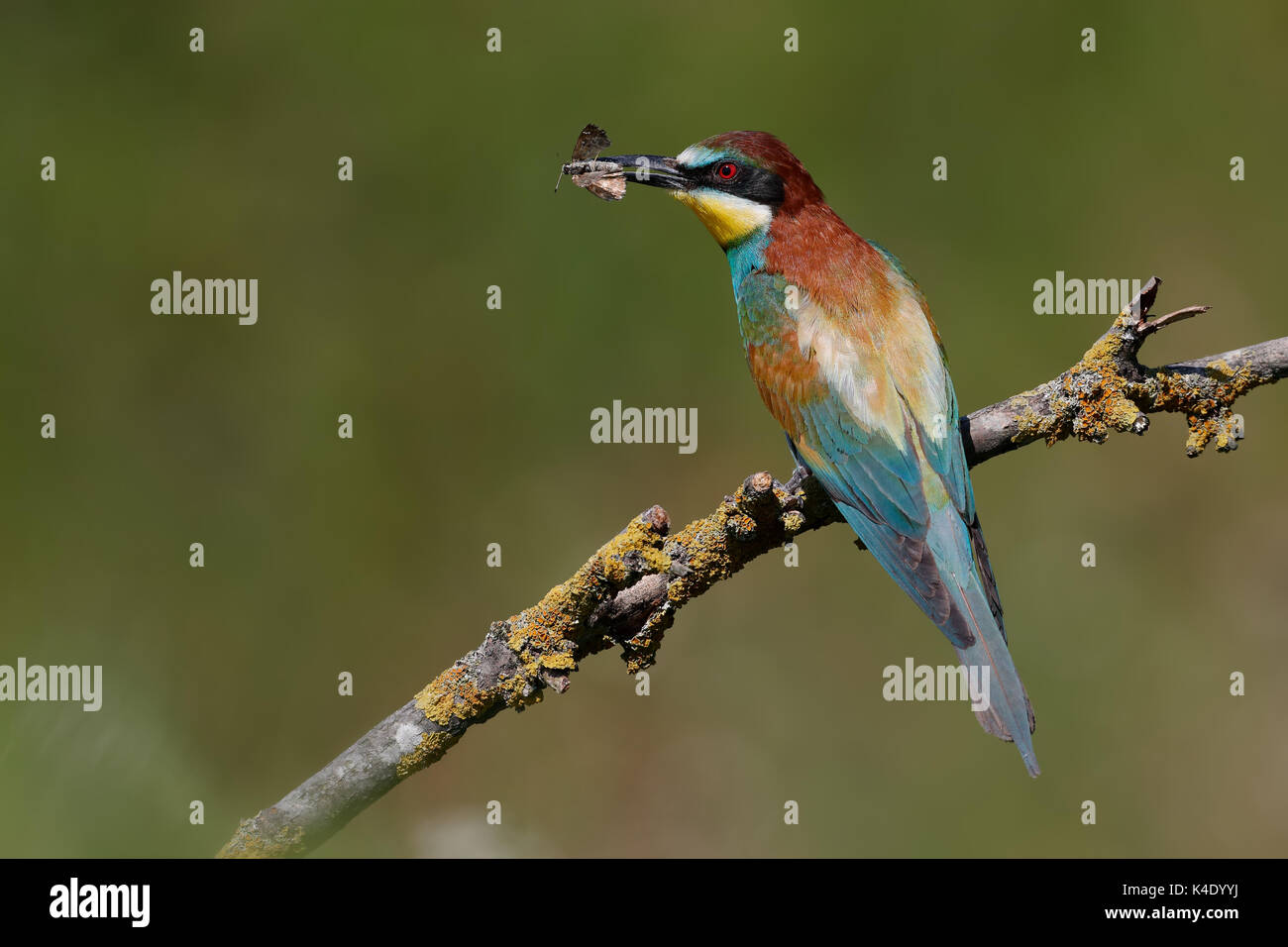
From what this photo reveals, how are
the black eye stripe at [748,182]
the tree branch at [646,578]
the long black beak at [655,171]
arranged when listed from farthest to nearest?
the long black beak at [655,171] < the black eye stripe at [748,182] < the tree branch at [646,578]

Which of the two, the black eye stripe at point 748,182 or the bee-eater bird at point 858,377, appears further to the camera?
the black eye stripe at point 748,182

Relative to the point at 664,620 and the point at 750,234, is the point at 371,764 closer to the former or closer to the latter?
Result: the point at 664,620

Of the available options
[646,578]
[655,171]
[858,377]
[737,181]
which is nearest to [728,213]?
[737,181]

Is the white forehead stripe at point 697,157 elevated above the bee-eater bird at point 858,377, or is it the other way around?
the white forehead stripe at point 697,157

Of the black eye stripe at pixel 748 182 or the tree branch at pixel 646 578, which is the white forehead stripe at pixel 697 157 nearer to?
the black eye stripe at pixel 748 182

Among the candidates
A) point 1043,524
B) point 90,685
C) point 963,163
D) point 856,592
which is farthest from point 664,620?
point 963,163

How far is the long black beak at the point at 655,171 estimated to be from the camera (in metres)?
3.51

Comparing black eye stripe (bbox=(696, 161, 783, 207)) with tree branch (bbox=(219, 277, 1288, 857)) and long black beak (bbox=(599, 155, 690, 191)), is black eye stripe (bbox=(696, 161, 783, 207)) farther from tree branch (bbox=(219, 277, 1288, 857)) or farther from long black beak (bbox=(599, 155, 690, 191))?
tree branch (bbox=(219, 277, 1288, 857))

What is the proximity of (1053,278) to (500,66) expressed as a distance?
2.38m

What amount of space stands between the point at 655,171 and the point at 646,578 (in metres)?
1.65

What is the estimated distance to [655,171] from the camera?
352cm

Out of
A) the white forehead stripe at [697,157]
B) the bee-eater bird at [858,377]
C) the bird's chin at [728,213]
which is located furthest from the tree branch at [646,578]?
the white forehead stripe at [697,157]

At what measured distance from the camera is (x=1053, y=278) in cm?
470

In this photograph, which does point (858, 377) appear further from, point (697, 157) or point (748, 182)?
point (697, 157)
